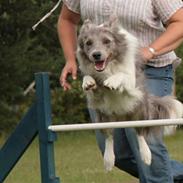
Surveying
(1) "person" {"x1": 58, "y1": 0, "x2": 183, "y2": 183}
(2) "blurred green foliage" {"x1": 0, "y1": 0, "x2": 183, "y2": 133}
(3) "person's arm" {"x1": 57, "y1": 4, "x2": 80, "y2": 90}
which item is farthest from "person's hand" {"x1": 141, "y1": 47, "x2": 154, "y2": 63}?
(2) "blurred green foliage" {"x1": 0, "y1": 0, "x2": 183, "y2": 133}

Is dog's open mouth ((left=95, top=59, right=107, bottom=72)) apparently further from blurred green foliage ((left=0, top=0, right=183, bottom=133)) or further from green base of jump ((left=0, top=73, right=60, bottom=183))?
blurred green foliage ((left=0, top=0, right=183, bottom=133))

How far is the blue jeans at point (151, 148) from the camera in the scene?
6797 mm

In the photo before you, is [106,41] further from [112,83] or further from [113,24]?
[112,83]

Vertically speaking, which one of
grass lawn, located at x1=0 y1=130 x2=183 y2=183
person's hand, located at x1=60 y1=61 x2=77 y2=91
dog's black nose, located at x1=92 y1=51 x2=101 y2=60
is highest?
dog's black nose, located at x1=92 y1=51 x2=101 y2=60

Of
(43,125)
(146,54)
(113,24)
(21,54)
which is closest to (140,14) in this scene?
(146,54)

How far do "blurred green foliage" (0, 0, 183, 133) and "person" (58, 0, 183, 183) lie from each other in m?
16.7

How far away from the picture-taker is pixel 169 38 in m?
6.39

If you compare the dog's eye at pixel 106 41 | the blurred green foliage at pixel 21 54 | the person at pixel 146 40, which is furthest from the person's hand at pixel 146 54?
the blurred green foliage at pixel 21 54

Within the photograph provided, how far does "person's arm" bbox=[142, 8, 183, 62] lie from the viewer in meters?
6.33

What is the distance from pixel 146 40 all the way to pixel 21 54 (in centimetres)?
1830

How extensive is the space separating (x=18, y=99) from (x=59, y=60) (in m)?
1.81

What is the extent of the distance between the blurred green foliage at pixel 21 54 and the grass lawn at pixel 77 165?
3.89m

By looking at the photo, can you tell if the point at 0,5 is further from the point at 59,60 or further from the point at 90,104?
the point at 90,104

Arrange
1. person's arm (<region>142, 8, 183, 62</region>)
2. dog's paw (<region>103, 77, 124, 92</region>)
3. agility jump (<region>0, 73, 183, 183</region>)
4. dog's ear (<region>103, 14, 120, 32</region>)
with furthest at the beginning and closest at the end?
person's arm (<region>142, 8, 183, 62</region>) < dog's ear (<region>103, 14, 120, 32</region>) < dog's paw (<region>103, 77, 124, 92</region>) < agility jump (<region>0, 73, 183, 183</region>)
